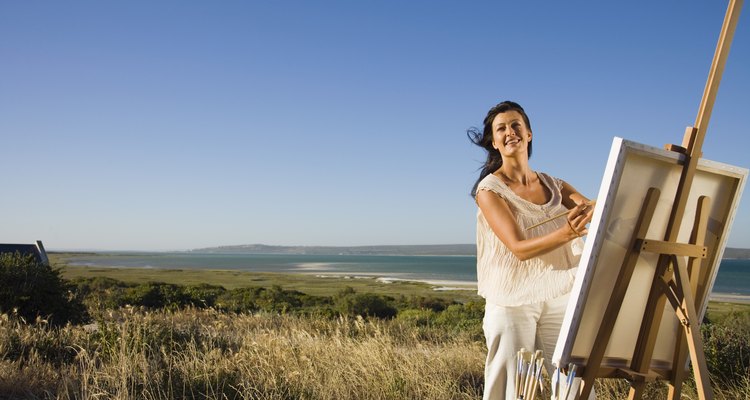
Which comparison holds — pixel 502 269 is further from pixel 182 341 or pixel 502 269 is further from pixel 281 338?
pixel 182 341

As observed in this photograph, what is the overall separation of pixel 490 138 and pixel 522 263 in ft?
2.52

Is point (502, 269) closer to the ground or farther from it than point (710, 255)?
closer to the ground

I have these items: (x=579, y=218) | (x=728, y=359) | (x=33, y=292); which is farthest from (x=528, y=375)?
(x=33, y=292)

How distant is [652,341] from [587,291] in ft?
1.58

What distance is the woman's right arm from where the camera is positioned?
2701 mm

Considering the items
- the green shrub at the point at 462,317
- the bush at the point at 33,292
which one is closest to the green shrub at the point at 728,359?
the green shrub at the point at 462,317

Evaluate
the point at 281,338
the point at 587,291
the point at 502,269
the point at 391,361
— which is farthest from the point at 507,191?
the point at 281,338

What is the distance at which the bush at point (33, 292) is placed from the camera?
10.2m

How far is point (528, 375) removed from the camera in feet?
8.05

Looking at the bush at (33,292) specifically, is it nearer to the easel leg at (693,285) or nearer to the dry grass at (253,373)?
the dry grass at (253,373)

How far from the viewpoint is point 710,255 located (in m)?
2.99

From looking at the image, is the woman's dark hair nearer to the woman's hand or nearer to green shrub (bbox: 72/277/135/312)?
the woman's hand

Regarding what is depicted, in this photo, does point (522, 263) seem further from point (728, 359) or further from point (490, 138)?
point (728, 359)

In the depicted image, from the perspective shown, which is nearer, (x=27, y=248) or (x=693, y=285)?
(x=693, y=285)
